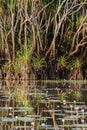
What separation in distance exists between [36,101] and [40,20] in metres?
9.42

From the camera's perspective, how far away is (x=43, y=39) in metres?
22.1

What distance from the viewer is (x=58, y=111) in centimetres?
1084

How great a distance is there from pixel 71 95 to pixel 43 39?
772 centimetres

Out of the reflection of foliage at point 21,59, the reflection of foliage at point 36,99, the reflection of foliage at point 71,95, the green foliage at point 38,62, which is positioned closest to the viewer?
the reflection of foliage at point 36,99

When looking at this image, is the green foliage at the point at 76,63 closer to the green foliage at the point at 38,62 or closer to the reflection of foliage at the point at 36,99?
the green foliage at the point at 38,62

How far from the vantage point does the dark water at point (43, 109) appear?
352 inches

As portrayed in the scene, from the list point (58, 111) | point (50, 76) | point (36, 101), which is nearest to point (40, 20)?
A: point (50, 76)

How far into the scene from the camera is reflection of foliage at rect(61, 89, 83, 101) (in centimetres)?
1370

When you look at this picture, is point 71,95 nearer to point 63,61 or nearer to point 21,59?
point 21,59

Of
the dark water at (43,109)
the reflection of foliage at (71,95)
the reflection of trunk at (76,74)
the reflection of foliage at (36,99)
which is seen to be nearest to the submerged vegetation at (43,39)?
the reflection of trunk at (76,74)

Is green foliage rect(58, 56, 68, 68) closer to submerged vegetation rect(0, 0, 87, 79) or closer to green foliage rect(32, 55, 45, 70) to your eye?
submerged vegetation rect(0, 0, 87, 79)

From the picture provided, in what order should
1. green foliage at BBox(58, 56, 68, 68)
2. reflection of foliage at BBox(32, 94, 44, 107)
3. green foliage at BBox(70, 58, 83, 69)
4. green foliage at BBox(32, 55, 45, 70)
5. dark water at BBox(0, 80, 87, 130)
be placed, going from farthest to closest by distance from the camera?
green foliage at BBox(58, 56, 68, 68) < green foliage at BBox(70, 58, 83, 69) < green foliage at BBox(32, 55, 45, 70) < reflection of foliage at BBox(32, 94, 44, 107) < dark water at BBox(0, 80, 87, 130)

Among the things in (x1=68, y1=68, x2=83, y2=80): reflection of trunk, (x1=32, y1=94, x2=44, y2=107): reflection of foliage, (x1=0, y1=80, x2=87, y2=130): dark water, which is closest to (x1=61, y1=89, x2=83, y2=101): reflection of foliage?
(x1=0, y1=80, x2=87, y2=130): dark water

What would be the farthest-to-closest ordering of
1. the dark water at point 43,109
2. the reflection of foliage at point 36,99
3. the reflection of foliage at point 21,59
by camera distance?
the reflection of foliage at point 21,59 < the reflection of foliage at point 36,99 < the dark water at point 43,109
